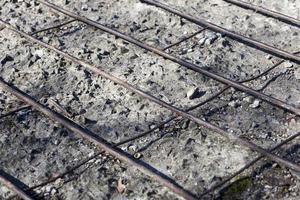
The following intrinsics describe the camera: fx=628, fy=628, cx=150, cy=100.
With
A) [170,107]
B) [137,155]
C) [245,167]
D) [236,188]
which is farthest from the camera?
[170,107]

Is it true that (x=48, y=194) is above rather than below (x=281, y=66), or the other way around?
below

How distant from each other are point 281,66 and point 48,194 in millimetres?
2550

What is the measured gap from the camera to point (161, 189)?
4.57 m

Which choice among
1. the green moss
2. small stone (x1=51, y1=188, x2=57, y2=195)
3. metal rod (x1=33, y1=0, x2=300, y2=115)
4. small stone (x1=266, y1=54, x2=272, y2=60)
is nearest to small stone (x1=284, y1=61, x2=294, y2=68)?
small stone (x1=266, y1=54, x2=272, y2=60)

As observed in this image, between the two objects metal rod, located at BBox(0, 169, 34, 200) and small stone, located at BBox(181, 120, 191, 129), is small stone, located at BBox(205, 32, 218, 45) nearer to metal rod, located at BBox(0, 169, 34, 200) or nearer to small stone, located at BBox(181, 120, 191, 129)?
small stone, located at BBox(181, 120, 191, 129)

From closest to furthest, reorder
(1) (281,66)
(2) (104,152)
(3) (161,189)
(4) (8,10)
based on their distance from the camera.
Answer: (3) (161,189) → (2) (104,152) → (1) (281,66) → (4) (8,10)

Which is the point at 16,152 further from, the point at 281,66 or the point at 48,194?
the point at 281,66

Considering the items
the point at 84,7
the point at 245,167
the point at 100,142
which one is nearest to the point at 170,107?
the point at 100,142

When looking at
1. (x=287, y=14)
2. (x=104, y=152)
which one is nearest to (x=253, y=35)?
(x=287, y=14)

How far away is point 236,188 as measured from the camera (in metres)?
4.56

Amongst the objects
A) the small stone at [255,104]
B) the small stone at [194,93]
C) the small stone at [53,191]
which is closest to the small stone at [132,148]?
the small stone at [53,191]

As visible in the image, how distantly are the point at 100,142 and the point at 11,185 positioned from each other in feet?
2.54

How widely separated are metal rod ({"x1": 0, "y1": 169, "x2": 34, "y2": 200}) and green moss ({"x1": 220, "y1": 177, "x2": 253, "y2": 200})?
1401 mm

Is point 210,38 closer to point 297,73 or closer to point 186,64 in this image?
point 186,64
